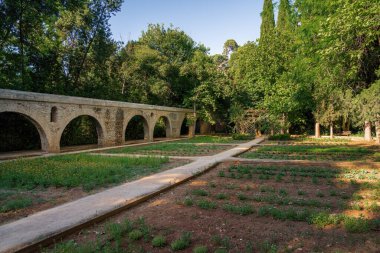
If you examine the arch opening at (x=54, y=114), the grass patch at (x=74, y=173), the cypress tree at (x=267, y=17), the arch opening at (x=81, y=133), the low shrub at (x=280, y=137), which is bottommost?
the grass patch at (x=74, y=173)

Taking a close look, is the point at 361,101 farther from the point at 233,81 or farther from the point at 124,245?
the point at 233,81

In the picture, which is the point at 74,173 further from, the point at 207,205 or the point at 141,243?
the point at 141,243

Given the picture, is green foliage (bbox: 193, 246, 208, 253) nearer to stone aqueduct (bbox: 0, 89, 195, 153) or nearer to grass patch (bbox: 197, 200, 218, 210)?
grass patch (bbox: 197, 200, 218, 210)

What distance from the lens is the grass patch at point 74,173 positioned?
7.33m

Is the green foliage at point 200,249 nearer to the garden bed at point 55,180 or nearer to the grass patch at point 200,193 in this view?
the grass patch at point 200,193

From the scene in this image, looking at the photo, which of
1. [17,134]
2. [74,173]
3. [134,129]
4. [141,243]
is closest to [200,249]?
[141,243]

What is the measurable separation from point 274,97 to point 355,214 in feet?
68.5

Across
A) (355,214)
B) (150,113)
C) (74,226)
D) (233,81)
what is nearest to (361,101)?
(355,214)

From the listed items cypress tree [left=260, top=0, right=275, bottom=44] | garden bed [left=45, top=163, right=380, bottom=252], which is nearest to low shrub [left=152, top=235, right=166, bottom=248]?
garden bed [left=45, top=163, right=380, bottom=252]

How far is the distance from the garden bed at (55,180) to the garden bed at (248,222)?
1834mm

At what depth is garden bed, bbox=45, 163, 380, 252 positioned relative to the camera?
12.1ft

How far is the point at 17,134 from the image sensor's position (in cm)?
1540

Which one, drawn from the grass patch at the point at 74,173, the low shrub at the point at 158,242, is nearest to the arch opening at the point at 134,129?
the grass patch at the point at 74,173

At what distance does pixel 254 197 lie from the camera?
5.97 meters
